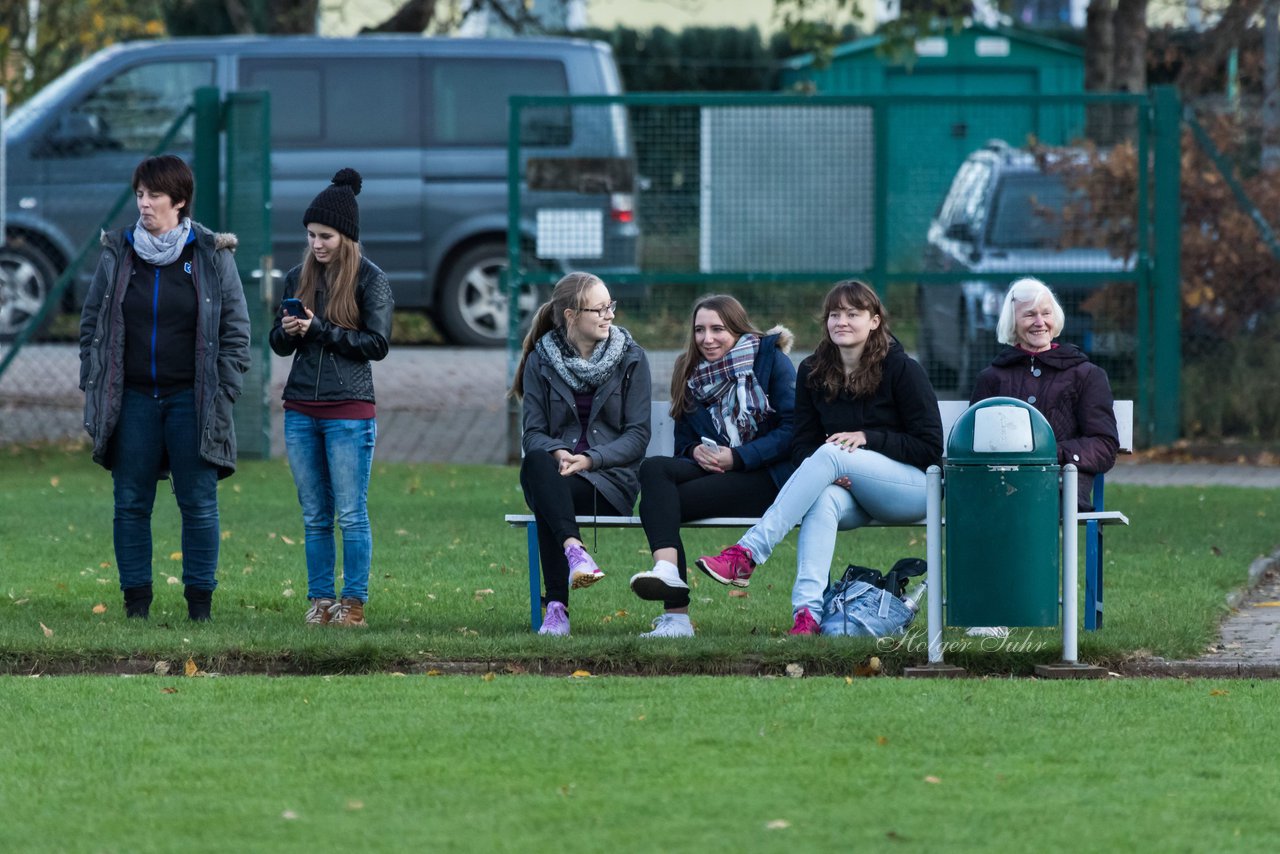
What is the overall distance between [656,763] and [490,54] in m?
12.7

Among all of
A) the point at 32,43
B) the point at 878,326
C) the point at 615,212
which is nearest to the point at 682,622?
the point at 878,326

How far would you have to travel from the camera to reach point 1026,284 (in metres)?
7.65

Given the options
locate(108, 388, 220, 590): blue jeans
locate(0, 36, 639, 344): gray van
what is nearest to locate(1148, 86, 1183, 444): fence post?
locate(0, 36, 639, 344): gray van

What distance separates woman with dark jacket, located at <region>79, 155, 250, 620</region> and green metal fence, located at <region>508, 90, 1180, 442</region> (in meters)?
5.65

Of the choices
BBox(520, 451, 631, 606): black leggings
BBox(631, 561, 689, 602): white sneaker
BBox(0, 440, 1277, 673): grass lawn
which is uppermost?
BBox(520, 451, 631, 606): black leggings

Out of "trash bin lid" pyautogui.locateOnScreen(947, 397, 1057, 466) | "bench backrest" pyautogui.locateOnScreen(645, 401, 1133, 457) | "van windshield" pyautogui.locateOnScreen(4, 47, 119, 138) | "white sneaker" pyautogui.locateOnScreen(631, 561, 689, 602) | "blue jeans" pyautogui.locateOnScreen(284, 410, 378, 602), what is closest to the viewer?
"trash bin lid" pyautogui.locateOnScreen(947, 397, 1057, 466)

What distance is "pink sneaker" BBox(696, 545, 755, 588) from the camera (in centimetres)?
715

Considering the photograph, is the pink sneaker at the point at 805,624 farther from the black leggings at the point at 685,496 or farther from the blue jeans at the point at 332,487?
the blue jeans at the point at 332,487

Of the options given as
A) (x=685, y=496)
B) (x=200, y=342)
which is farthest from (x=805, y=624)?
(x=200, y=342)

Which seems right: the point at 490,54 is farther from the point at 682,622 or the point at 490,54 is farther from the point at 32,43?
the point at 682,622

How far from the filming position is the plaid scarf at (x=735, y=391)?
7.77 m

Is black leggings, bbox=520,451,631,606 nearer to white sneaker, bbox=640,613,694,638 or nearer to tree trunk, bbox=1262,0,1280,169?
white sneaker, bbox=640,613,694,638

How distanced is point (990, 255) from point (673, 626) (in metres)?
6.78

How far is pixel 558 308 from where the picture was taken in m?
7.70
